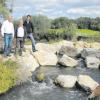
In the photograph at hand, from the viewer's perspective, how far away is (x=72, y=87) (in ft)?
64.5

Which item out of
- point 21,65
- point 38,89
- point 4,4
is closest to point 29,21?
point 21,65

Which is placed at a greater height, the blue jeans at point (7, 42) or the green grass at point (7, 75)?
the blue jeans at point (7, 42)

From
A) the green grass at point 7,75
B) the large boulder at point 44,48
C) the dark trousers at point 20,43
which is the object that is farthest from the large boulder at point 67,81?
the large boulder at point 44,48

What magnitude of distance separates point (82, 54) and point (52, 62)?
671cm

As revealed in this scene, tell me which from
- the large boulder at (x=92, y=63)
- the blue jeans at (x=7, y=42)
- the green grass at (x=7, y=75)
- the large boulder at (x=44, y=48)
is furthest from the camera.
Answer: the large boulder at (x=44, y=48)

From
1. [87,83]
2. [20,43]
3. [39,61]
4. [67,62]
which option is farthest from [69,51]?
[87,83]

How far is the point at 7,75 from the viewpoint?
18.3 m

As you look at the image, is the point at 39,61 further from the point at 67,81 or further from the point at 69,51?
the point at 69,51

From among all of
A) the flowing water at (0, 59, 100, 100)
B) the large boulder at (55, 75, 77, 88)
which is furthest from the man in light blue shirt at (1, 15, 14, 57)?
the large boulder at (55, 75, 77, 88)

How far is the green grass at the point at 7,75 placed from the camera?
17.8 meters

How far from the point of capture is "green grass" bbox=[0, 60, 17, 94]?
17.8 metres

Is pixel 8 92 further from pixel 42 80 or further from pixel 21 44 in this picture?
pixel 21 44

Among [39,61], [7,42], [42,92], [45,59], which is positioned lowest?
[42,92]

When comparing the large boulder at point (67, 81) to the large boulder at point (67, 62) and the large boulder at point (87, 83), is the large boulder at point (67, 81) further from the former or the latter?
the large boulder at point (67, 62)
